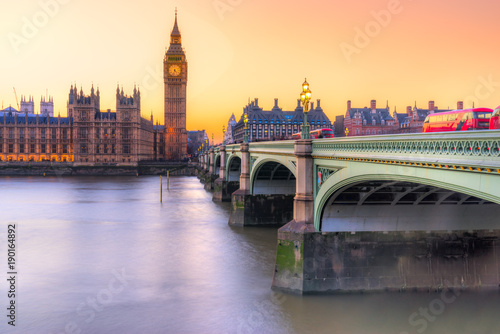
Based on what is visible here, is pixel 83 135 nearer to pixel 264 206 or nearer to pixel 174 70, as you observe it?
pixel 174 70

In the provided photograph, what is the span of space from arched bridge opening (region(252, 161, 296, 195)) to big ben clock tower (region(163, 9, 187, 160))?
124 metres

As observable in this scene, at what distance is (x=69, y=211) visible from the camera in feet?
167

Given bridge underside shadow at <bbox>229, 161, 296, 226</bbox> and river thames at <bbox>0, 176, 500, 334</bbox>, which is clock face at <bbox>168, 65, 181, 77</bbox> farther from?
bridge underside shadow at <bbox>229, 161, 296, 226</bbox>

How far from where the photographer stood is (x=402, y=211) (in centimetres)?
2016

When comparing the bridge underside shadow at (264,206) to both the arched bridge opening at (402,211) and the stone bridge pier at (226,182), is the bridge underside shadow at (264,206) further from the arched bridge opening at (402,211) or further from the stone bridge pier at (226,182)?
the stone bridge pier at (226,182)

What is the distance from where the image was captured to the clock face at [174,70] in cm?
16788

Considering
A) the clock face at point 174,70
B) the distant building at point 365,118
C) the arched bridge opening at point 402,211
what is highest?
the clock face at point 174,70

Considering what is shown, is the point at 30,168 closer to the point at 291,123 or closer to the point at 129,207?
the point at 291,123

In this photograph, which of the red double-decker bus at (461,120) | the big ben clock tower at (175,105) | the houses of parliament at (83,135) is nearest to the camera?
the red double-decker bus at (461,120)

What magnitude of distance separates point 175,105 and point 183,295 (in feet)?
492

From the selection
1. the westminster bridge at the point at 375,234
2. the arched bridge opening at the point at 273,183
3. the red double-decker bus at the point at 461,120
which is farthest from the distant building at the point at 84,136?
the red double-decker bus at the point at 461,120

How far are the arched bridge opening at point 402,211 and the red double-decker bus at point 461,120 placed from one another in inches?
104

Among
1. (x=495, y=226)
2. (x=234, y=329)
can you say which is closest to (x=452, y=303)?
(x=495, y=226)

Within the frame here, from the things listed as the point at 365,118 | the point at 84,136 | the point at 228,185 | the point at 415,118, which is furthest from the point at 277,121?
the point at 415,118
